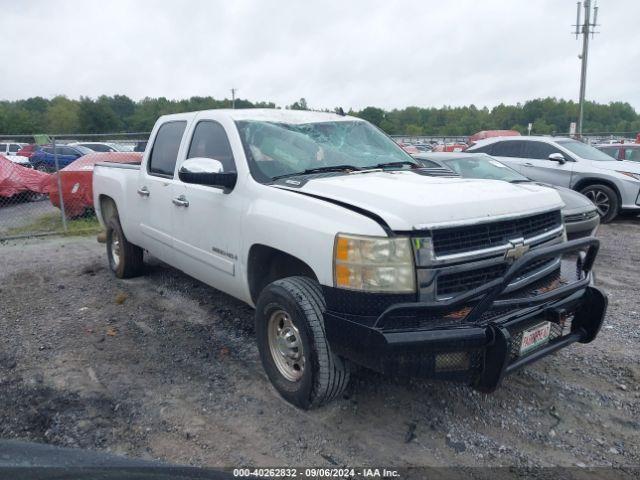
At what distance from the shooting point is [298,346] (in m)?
3.37

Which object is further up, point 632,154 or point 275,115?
point 275,115

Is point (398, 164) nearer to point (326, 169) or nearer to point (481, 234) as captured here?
point (326, 169)

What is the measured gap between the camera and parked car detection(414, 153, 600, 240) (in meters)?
7.09

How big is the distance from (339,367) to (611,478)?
1.52m

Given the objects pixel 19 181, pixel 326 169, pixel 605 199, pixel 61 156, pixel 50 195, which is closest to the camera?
pixel 326 169

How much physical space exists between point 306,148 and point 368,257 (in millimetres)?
1583

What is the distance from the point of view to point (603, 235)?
30.6ft

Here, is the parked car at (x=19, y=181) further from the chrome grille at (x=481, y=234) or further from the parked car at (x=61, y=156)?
the chrome grille at (x=481, y=234)

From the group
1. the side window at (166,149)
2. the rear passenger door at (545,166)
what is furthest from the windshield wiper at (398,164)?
the rear passenger door at (545,166)

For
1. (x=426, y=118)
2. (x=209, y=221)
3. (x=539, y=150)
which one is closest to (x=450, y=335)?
(x=209, y=221)

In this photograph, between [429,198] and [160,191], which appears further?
[160,191]

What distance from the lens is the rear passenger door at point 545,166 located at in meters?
10.5

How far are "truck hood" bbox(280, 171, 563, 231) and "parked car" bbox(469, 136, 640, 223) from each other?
727cm

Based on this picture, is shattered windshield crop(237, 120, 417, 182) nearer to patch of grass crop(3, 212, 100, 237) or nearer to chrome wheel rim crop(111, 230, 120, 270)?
chrome wheel rim crop(111, 230, 120, 270)
